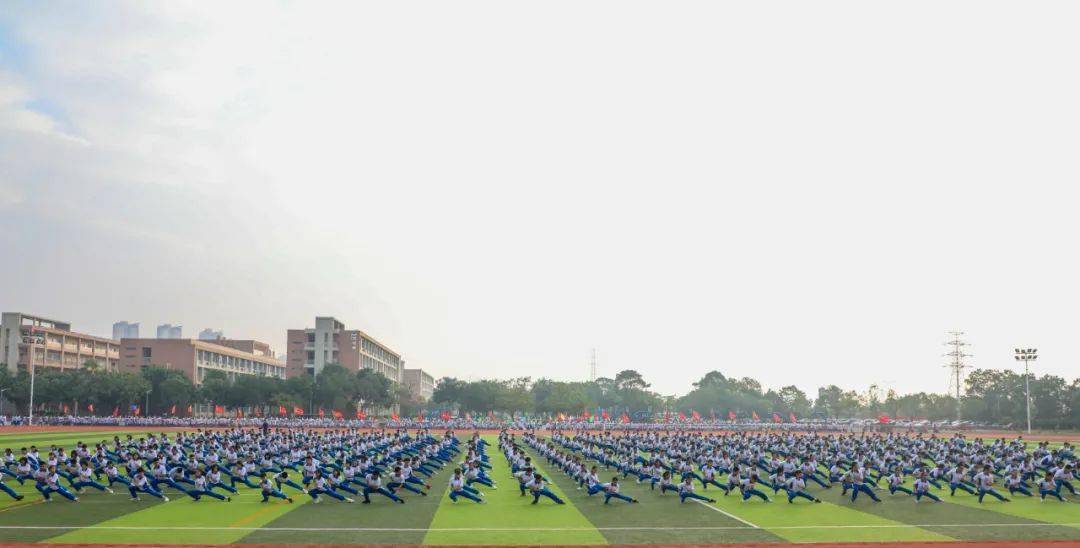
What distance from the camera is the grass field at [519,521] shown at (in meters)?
21.3

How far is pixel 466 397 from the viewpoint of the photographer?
144 m

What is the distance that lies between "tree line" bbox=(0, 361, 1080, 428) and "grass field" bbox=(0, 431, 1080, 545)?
9151 cm

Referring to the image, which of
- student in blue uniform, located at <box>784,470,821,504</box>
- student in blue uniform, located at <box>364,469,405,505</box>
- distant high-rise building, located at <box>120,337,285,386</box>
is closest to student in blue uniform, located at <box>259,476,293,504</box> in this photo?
student in blue uniform, located at <box>364,469,405,505</box>

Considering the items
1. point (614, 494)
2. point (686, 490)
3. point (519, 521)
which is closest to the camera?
point (519, 521)

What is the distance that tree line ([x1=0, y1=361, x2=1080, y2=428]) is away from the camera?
109312 millimetres

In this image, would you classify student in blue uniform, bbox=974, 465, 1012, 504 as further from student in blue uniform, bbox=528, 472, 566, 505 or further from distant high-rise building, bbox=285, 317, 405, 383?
distant high-rise building, bbox=285, 317, 405, 383

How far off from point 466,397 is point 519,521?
121029 millimetres

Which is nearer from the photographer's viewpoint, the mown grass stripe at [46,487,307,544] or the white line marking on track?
the mown grass stripe at [46,487,307,544]

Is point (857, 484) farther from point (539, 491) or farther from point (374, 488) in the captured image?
Answer: point (374, 488)

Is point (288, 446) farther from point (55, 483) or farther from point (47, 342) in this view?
point (47, 342)

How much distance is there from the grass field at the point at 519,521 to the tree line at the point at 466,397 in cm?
9151

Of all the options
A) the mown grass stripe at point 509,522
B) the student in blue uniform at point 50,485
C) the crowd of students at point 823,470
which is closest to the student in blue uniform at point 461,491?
the mown grass stripe at point 509,522

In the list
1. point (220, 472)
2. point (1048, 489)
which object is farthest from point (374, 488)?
point (1048, 489)

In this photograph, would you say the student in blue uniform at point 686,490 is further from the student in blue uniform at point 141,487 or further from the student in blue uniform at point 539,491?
the student in blue uniform at point 141,487
